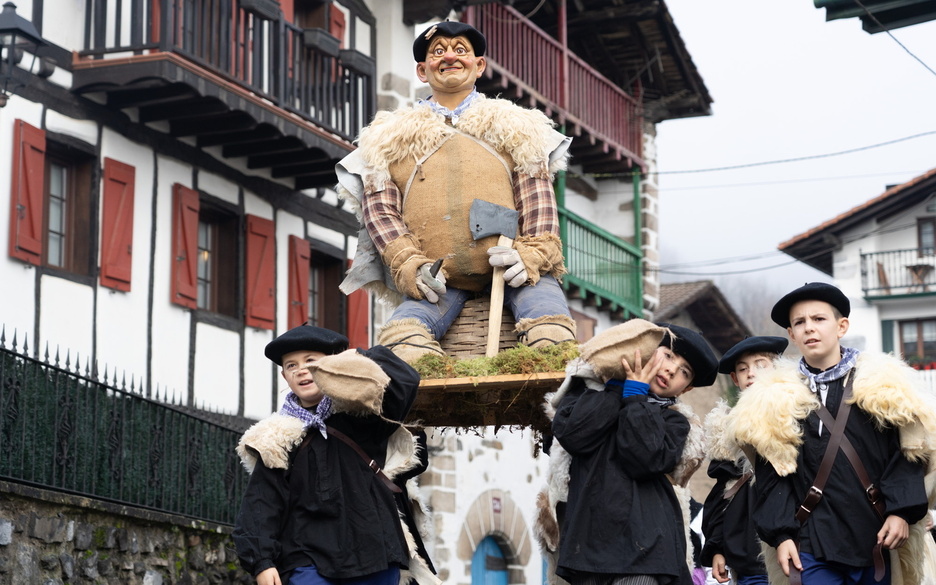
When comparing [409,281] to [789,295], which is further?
[409,281]

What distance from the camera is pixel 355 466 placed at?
639cm

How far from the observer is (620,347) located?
19.9 ft

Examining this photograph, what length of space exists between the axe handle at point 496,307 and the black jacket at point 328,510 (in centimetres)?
139

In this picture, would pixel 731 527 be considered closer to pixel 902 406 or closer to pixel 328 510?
pixel 902 406

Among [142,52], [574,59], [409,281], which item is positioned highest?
[574,59]

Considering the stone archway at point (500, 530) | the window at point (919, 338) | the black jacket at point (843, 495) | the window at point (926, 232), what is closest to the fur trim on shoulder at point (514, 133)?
the black jacket at point (843, 495)

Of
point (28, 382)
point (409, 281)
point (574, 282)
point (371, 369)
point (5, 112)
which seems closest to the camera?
point (371, 369)

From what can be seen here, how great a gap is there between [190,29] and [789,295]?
9398 mm

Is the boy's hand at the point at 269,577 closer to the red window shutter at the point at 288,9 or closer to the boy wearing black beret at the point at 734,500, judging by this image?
the boy wearing black beret at the point at 734,500

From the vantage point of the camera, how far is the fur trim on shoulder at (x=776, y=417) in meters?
6.15

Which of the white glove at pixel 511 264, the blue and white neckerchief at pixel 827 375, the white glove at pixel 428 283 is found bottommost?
the blue and white neckerchief at pixel 827 375

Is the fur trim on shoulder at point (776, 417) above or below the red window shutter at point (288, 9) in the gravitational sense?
below

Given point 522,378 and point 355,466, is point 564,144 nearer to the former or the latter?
point 522,378

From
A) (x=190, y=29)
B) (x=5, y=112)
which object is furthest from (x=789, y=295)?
(x=190, y=29)
